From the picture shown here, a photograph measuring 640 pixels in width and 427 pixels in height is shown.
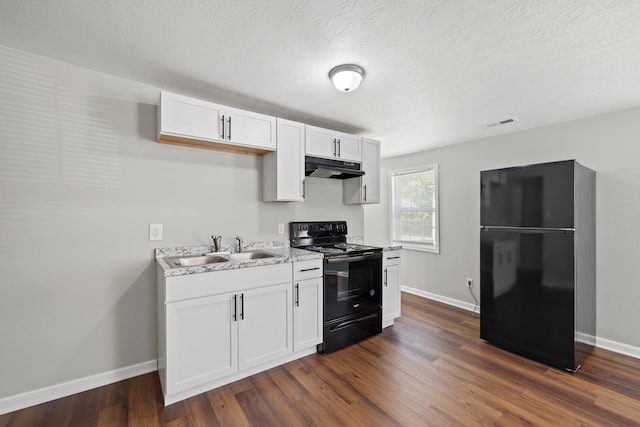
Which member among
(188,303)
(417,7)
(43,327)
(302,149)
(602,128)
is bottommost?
(43,327)

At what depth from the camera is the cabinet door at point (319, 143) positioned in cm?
289

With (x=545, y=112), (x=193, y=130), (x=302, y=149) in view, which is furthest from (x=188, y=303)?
(x=545, y=112)

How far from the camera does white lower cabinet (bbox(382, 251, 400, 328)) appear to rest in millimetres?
3144

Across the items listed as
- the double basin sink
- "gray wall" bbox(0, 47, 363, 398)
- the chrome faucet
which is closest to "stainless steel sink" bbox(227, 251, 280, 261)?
the double basin sink

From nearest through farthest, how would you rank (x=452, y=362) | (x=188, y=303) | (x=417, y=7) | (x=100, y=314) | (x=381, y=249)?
(x=417, y=7) → (x=188, y=303) → (x=100, y=314) → (x=452, y=362) → (x=381, y=249)

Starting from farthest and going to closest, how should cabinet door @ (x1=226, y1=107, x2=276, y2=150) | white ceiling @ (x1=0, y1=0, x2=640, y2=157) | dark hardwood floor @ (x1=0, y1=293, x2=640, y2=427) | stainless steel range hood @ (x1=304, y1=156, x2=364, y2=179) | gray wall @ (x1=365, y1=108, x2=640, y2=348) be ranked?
stainless steel range hood @ (x1=304, y1=156, x2=364, y2=179) < gray wall @ (x1=365, y1=108, x2=640, y2=348) < cabinet door @ (x1=226, y1=107, x2=276, y2=150) < dark hardwood floor @ (x1=0, y1=293, x2=640, y2=427) < white ceiling @ (x1=0, y1=0, x2=640, y2=157)

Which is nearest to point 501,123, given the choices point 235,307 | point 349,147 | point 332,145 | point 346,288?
point 349,147

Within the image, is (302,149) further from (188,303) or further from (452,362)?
(452,362)

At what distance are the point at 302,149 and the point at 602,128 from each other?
9.94ft

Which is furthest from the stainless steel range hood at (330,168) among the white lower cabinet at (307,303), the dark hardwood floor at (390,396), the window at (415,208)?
the dark hardwood floor at (390,396)

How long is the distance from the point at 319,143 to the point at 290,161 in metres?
0.43

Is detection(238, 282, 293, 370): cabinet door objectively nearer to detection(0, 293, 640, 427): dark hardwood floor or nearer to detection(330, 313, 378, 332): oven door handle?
detection(0, 293, 640, 427): dark hardwood floor

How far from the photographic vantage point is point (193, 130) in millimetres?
2215

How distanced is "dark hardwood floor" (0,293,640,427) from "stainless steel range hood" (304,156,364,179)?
5.97 feet
